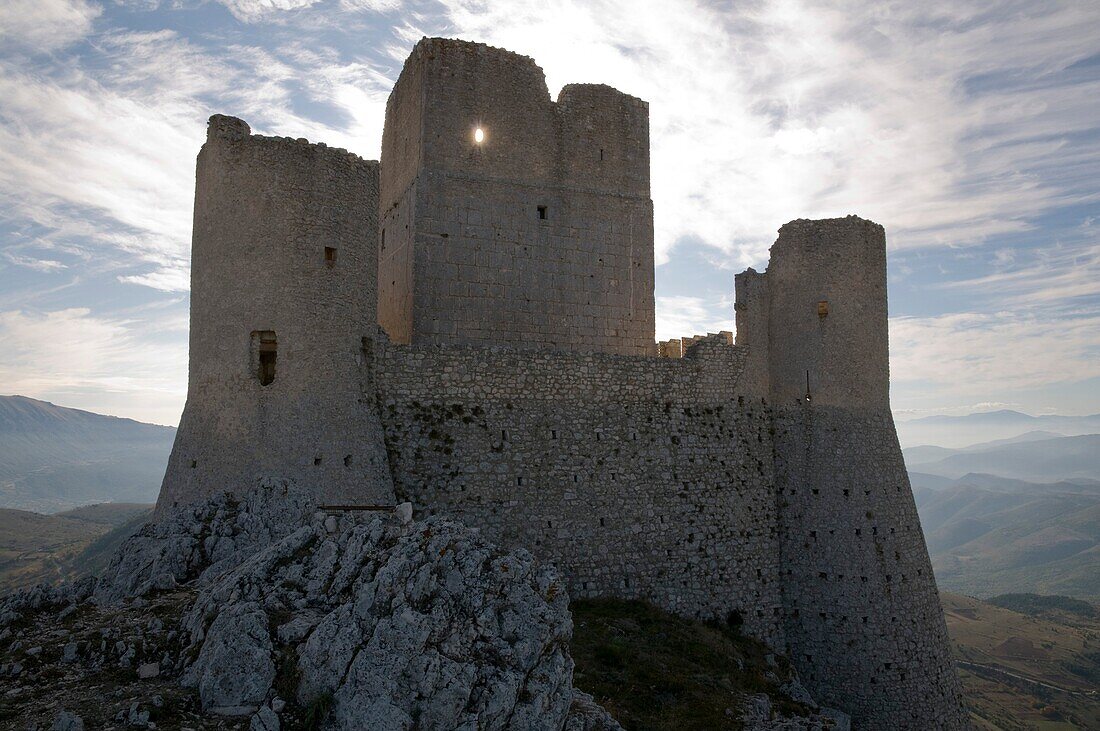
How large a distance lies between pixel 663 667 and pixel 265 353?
10568 mm

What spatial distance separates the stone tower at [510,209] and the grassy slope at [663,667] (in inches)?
325

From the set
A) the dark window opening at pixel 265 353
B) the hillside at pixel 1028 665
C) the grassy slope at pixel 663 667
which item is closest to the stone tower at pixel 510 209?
the dark window opening at pixel 265 353

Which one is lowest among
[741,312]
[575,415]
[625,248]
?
[575,415]

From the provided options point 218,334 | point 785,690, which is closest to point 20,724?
point 218,334

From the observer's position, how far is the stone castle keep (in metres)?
14.4

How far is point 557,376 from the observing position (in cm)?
1747

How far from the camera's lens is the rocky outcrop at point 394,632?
826 cm

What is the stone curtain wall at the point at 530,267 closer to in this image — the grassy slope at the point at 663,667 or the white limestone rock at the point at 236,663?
the grassy slope at the point at 663,667

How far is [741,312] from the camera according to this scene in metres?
21.1

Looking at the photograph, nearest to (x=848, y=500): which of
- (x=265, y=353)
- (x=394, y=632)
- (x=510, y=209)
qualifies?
(x=510, y=209)

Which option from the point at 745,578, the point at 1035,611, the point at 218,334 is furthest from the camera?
the point at 1035,611

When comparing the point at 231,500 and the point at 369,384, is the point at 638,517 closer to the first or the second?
the point at 369,384

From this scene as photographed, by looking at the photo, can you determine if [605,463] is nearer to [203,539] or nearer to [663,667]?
[663,667]

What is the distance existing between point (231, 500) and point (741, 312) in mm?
14719
